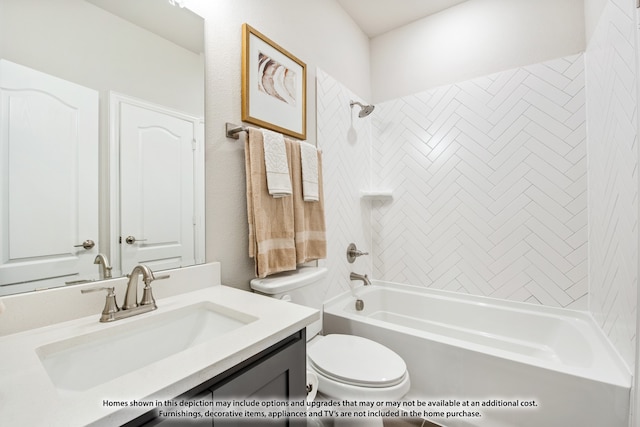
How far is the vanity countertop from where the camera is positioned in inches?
16.8

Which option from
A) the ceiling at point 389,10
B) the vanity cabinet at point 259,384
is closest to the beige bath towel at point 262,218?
the vanity cabinet at point 259,384

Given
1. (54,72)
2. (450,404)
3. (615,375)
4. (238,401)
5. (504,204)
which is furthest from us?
(504,204)

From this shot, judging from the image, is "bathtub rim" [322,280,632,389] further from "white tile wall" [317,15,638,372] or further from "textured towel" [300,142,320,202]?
"textured towel" [300,142,320,202]

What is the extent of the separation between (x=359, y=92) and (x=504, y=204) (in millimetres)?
1416

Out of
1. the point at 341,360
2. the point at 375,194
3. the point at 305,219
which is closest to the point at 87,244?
the point at 305,219

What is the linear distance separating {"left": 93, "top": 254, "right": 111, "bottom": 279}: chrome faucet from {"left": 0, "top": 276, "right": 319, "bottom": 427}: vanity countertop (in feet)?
0.39

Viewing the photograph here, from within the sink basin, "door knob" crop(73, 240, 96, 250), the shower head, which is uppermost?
the shower head

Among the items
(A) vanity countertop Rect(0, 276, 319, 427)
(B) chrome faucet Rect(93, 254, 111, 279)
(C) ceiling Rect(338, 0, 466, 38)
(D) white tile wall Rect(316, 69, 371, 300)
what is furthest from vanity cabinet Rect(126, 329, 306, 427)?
(C) ceiling Rect(338, 0, 466, 38)

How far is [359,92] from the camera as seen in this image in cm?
236

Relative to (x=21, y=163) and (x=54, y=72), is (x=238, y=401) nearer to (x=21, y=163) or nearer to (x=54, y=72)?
(x=21, y=163)

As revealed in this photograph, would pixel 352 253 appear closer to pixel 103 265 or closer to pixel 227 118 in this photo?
pixel 227 118

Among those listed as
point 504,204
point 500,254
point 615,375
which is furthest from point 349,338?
point 504,204

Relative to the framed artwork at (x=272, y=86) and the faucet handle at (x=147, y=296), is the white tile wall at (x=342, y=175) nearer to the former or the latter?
the framed artwork at (x=272, y=86)

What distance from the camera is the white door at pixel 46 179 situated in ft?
2.41
